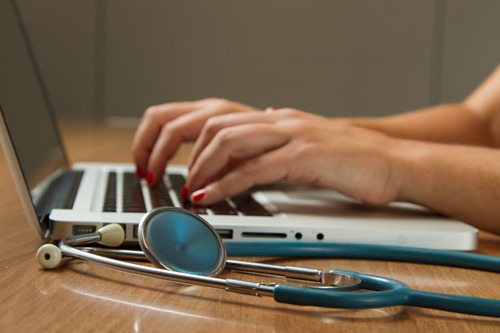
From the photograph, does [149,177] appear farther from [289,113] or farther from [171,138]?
[289,113]

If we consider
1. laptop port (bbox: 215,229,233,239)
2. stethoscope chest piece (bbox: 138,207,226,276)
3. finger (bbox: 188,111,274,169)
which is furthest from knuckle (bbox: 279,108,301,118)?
stethoscope chest piece (bbox: 138,207,226,276)

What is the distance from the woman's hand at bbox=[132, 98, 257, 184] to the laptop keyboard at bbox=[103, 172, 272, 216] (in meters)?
0.03

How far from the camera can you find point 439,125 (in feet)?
4.58

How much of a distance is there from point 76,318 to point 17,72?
610mm

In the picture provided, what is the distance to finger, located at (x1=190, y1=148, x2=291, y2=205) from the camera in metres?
0.84

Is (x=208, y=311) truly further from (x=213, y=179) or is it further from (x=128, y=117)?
(x=128, y=117)

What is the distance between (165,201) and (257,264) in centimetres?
31

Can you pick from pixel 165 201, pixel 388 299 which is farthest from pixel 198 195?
pixel 388 299

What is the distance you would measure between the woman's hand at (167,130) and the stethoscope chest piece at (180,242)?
457 mm

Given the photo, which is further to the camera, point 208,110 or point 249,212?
point 208,110

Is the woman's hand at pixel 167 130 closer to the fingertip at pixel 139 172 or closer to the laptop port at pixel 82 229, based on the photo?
the fingertip at pixel 139 172

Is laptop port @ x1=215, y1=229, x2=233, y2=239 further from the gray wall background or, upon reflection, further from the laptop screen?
the gray wall background

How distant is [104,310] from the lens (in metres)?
0.47

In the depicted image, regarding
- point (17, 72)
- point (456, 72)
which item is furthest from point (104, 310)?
point (456, 72)
